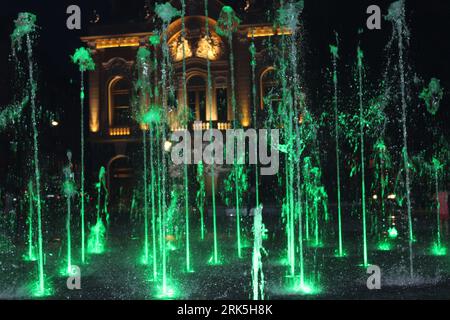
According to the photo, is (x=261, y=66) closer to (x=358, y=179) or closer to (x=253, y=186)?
(x=253, y=186)

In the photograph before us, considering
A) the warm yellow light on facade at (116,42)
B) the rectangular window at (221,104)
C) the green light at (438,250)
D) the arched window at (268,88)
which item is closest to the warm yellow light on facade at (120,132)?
the warm yellow light on facade at (116,42)

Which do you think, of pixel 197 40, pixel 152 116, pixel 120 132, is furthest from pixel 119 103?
pixel 197 40

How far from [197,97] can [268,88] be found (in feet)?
12.4

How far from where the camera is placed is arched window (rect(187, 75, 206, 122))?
2817cm

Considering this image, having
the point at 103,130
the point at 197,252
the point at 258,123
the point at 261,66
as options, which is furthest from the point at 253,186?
the point at 197,252

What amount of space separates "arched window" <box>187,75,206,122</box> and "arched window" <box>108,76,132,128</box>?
346 centimetres

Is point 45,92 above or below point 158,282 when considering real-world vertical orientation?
above

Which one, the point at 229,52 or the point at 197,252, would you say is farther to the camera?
the point at 229,52

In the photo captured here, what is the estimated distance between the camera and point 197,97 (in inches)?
1115

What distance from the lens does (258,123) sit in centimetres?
2691

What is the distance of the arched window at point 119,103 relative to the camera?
95.5 feet

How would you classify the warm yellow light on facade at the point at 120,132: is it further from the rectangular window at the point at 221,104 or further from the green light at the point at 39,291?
the green light at the point at 39,291

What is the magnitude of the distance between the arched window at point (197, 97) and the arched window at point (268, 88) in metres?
3.09
